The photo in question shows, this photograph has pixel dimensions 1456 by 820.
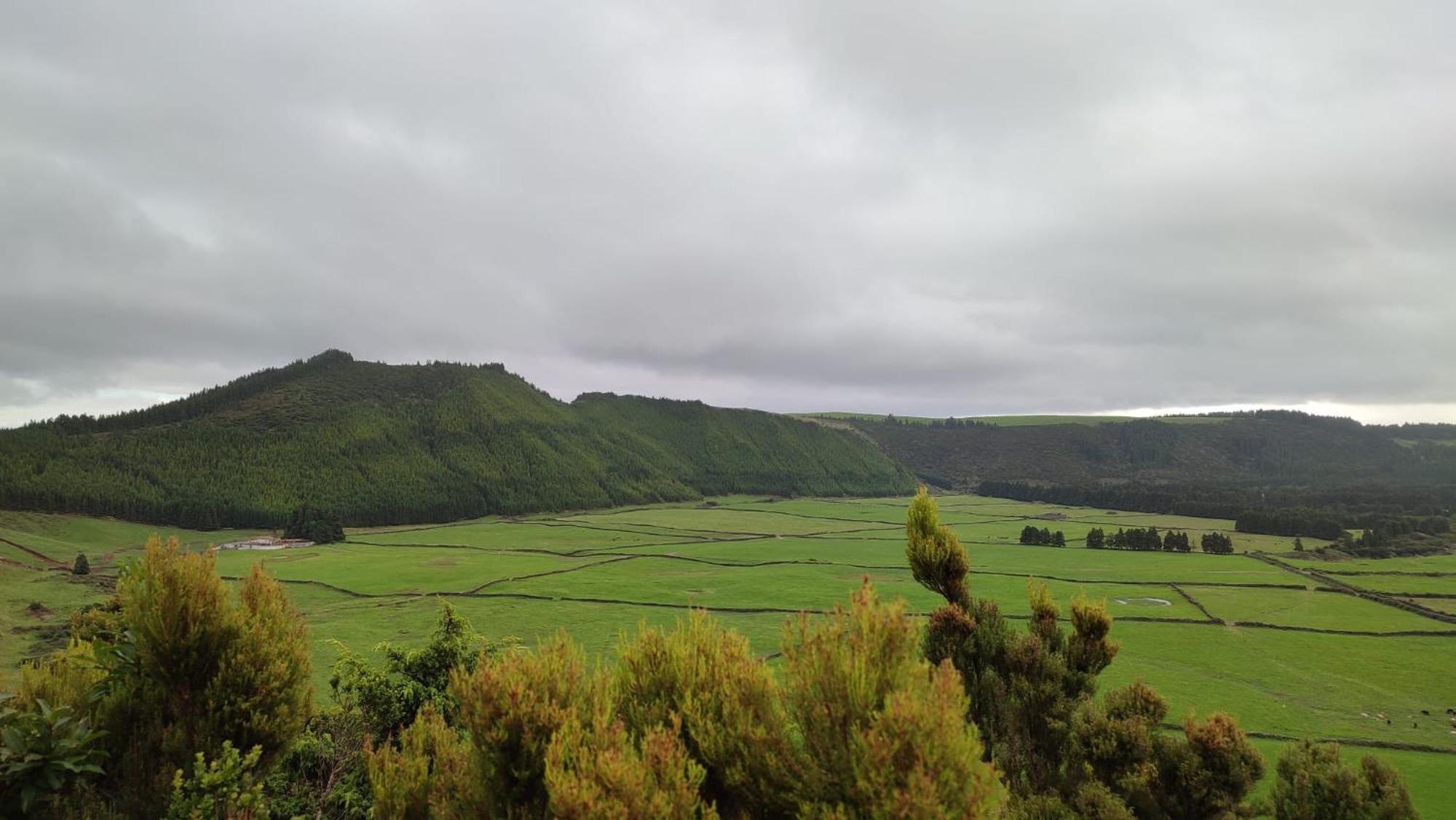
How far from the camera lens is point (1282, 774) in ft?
52.7

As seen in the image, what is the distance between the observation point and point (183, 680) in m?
12.1

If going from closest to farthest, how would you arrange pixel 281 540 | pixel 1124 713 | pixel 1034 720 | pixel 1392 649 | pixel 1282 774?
1. pixel 1282 774
2. pixel 1124 713
3. pixel 1034 720
4. pixel 1392 649
5. pixel 281 540

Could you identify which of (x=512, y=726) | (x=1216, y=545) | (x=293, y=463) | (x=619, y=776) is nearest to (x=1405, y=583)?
(x=1216, y=545)

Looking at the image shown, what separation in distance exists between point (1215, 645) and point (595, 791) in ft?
170

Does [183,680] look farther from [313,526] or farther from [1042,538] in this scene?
[313,526]

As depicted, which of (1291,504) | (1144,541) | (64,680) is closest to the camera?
(64,680)

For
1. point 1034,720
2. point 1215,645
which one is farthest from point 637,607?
point 1215,645

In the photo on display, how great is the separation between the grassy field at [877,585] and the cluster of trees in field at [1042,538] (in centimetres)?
247

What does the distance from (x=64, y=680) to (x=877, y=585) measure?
6144cm

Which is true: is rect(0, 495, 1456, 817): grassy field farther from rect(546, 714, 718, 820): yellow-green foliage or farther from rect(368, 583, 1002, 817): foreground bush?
rect(368, 583, 1002, 817): foreground bush

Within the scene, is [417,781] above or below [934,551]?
below

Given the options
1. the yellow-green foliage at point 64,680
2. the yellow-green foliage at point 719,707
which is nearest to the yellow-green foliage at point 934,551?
the yellow-green foliage at point 719,707

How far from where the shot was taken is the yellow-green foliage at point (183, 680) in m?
11.7

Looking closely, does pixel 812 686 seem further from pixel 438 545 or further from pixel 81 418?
pixel 81 418
